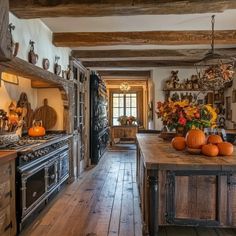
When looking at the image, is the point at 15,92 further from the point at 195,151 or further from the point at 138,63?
the point at 138,63

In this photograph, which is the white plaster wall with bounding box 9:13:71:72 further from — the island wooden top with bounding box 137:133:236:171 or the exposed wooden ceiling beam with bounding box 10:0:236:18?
the island wooden top with bounding box 137:133:236:171

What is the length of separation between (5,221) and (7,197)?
0.71 ft

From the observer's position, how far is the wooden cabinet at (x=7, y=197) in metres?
2.77

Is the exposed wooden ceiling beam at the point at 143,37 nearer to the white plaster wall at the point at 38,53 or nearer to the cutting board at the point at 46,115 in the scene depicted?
the white plaster wall at the point at 38,53

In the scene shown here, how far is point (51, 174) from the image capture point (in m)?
4.25

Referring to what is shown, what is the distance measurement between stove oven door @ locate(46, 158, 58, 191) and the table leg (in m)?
1.97

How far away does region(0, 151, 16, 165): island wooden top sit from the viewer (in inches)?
108

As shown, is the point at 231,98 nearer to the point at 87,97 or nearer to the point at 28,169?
the point at 87,97

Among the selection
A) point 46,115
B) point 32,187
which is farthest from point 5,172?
point 46,115

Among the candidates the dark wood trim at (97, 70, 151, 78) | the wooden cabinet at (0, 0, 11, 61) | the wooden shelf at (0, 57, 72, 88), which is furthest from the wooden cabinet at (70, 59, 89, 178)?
the wooden cabinet at (0, 0, 11, 61)

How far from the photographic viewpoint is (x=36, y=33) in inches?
154

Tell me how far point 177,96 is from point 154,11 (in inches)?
203

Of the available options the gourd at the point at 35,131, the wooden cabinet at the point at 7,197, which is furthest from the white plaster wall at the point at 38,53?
the wooden cabinet at the point at 7,197

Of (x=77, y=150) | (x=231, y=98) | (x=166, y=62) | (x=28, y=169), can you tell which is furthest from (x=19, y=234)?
(x=231, y=98)
